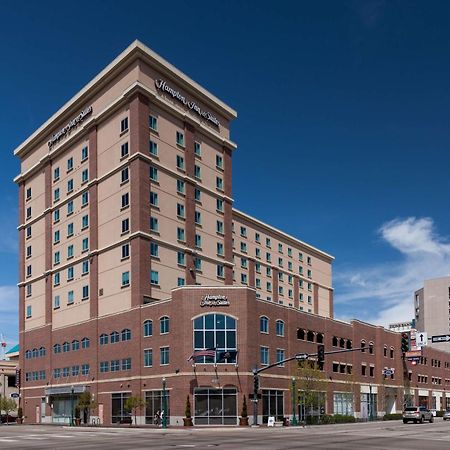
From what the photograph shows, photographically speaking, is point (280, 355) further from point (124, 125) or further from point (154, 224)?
point (124, 125)

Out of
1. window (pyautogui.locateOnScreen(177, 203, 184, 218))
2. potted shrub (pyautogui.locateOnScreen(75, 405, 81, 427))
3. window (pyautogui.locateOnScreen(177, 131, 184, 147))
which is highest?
window (pyautogui.locateOnScreen(177, 131, 184, 147))

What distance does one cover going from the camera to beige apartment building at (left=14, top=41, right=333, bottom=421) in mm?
84625

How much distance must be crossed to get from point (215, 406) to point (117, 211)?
93.8 feet

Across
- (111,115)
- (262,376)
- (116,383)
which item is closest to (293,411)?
(262,376)

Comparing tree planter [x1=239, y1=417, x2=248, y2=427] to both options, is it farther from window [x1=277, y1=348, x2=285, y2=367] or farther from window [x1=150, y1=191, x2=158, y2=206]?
window [x1=150, y1=191, x2=158, y2=206]

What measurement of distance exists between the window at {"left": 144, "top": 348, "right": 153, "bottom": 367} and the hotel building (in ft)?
0.39

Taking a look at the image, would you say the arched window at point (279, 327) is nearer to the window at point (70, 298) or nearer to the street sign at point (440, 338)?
the street sign at point (440, 338)

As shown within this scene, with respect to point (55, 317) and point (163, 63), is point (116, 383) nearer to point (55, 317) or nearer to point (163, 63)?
point (55, 317)

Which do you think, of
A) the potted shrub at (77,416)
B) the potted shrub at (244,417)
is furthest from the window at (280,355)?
the potted shrub at (77,416)

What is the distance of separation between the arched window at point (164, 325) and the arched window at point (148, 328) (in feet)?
5.89

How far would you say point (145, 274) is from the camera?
8219 centimetres

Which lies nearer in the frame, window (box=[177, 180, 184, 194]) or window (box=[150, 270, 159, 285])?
window (box=[150, 270, 159, 285])

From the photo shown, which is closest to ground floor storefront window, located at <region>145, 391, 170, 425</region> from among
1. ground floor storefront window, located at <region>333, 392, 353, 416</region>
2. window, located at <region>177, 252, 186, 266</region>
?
window, located at <region>177, 252, 186, 266</region>

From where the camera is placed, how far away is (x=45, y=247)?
336ft
